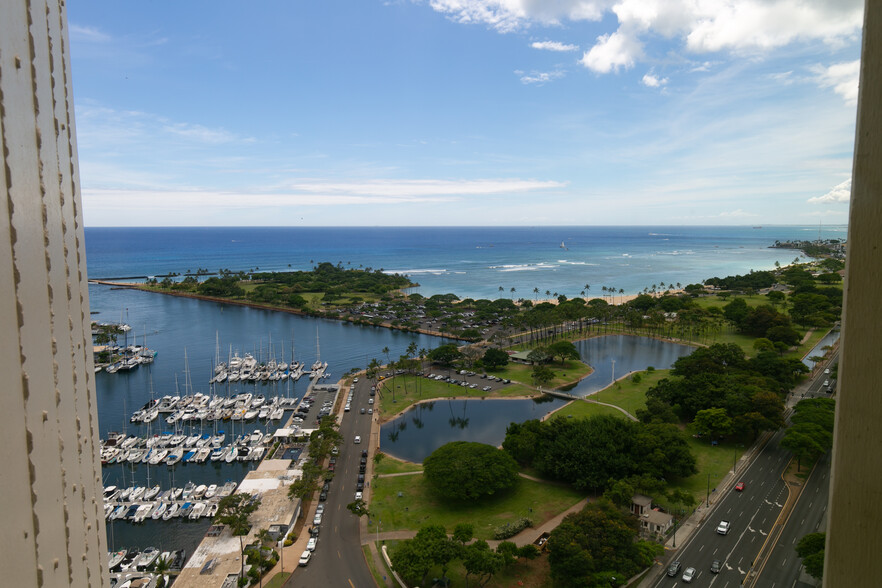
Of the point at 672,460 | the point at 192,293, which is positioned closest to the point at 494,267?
the point at 192,293

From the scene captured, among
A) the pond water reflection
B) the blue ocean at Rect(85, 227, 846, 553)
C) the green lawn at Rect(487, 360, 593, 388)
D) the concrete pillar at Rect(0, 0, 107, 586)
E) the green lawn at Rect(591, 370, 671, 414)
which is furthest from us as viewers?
the green lawn at Rect(487, 360, 593, 388)

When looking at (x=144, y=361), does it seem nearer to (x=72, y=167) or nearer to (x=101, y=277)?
(x=72, y=167)

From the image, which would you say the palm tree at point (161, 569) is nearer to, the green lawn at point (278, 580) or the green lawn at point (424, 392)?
the green lawn at point (278, 580)

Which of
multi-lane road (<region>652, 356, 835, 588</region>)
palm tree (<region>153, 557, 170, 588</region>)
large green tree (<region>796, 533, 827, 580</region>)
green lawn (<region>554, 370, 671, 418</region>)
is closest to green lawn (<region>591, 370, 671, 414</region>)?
green lawn (<region>554, 370, 671, 418</region>)

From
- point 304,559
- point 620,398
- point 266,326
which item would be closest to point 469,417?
point 620,398

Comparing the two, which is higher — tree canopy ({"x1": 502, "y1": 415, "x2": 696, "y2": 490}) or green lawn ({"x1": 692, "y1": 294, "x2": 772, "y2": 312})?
green lawn ({"x1": 692, "y1": 294, "x2": 772, "y2": 312})

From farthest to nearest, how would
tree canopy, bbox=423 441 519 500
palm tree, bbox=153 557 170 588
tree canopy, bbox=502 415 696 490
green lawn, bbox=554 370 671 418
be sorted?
green lawn, bbox=554 370 671 418 < tree canopy, bbox=502 415 696 490 < tree canopy, bbox=423 441 519 500 < palm tree, bbox=153 557 170 588

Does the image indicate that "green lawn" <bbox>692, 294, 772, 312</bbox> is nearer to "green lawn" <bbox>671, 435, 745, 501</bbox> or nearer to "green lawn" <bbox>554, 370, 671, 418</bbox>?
"green lawn" <bbox>554, 370, 671, 418</bbox>
